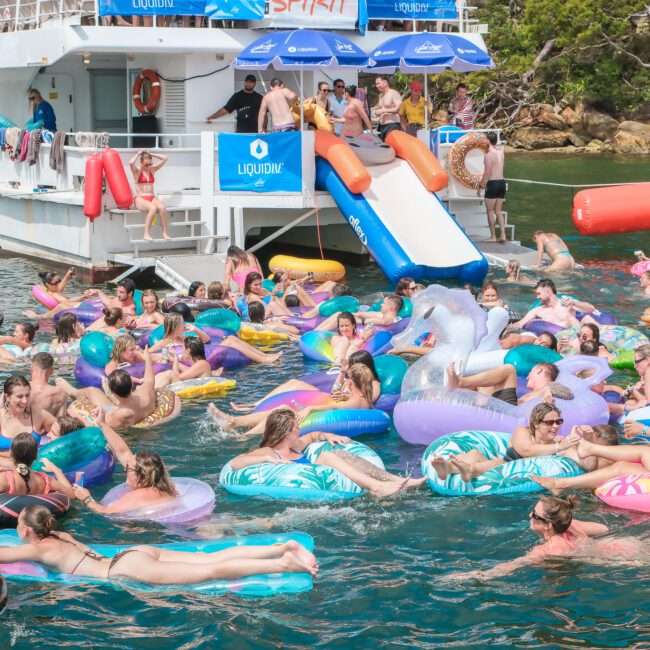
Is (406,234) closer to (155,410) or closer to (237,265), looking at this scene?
(237,265)

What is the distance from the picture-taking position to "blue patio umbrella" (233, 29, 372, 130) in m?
17.8

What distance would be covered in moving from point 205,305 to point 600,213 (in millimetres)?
8129

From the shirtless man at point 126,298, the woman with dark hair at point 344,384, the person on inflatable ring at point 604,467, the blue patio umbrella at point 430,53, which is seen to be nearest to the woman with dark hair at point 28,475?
the woman with dark hair at point 344,384

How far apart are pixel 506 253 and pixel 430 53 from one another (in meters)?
3.93

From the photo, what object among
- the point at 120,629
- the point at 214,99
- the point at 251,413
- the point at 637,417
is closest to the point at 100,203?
the point at 214,99

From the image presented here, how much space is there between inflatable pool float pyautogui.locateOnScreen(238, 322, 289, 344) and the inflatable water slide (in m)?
3.12

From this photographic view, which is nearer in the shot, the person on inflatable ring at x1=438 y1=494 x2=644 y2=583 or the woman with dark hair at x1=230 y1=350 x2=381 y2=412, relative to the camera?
the person on inflatable ring at x1=438 y1=494 x2=644 y2=583

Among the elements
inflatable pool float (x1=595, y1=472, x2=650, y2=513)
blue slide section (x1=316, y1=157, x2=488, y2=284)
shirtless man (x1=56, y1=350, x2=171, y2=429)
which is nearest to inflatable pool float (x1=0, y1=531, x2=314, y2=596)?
inflatable pool float (x1=595, y1=472, x2=650, y2=513)

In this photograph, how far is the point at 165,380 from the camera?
42.6ft

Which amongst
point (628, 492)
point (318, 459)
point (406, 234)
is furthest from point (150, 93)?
point (628, 492)

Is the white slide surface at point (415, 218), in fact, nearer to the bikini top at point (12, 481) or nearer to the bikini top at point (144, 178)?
the bikini top at point (144, 178)

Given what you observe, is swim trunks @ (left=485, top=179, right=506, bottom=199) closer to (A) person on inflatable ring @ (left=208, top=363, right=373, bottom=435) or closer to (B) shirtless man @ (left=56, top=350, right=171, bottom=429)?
(A) person on inflatable ring @ (left=208, top=363, right=373, bottom=435)

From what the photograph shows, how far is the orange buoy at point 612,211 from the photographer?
20.3 m

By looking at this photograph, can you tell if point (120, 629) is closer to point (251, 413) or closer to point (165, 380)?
point (251, 413)
